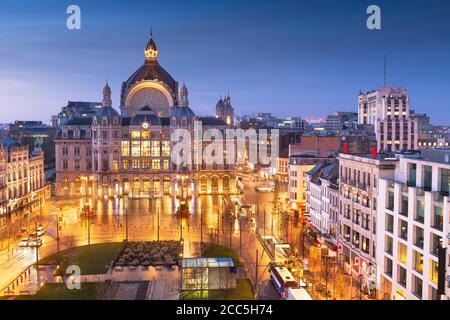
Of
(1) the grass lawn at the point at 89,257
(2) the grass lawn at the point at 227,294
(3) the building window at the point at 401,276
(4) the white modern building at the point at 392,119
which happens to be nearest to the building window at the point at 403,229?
(3) the building window at the point at 401,276

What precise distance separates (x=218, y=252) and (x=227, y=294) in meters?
12.2

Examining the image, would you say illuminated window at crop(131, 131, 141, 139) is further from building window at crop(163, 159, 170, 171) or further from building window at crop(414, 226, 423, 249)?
building window at crop(414, 226, 423, 249)

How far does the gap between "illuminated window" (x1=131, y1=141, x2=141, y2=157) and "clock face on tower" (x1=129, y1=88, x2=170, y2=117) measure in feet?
39.4

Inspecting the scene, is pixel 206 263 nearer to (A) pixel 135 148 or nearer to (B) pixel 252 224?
(B) pixel 252 224

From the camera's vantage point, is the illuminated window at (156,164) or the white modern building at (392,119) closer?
the illuminated window at (156,164)

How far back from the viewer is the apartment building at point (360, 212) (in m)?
34.1

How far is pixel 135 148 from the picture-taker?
85.8 meters

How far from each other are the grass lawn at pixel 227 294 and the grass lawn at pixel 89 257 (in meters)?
10.5

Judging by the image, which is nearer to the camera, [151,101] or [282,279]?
[282,279]

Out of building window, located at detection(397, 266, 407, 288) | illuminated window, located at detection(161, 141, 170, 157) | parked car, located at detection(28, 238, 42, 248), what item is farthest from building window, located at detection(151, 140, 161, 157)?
building window, located at detection(397, 266, 407, 288)

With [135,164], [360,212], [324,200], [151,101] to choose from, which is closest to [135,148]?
[135,164]

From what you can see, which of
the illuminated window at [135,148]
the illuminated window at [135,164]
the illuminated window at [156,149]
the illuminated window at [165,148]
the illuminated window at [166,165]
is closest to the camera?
the illuminated window at [135,164]

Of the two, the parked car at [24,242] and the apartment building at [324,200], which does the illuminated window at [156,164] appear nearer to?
the apartment building at [324,200]
